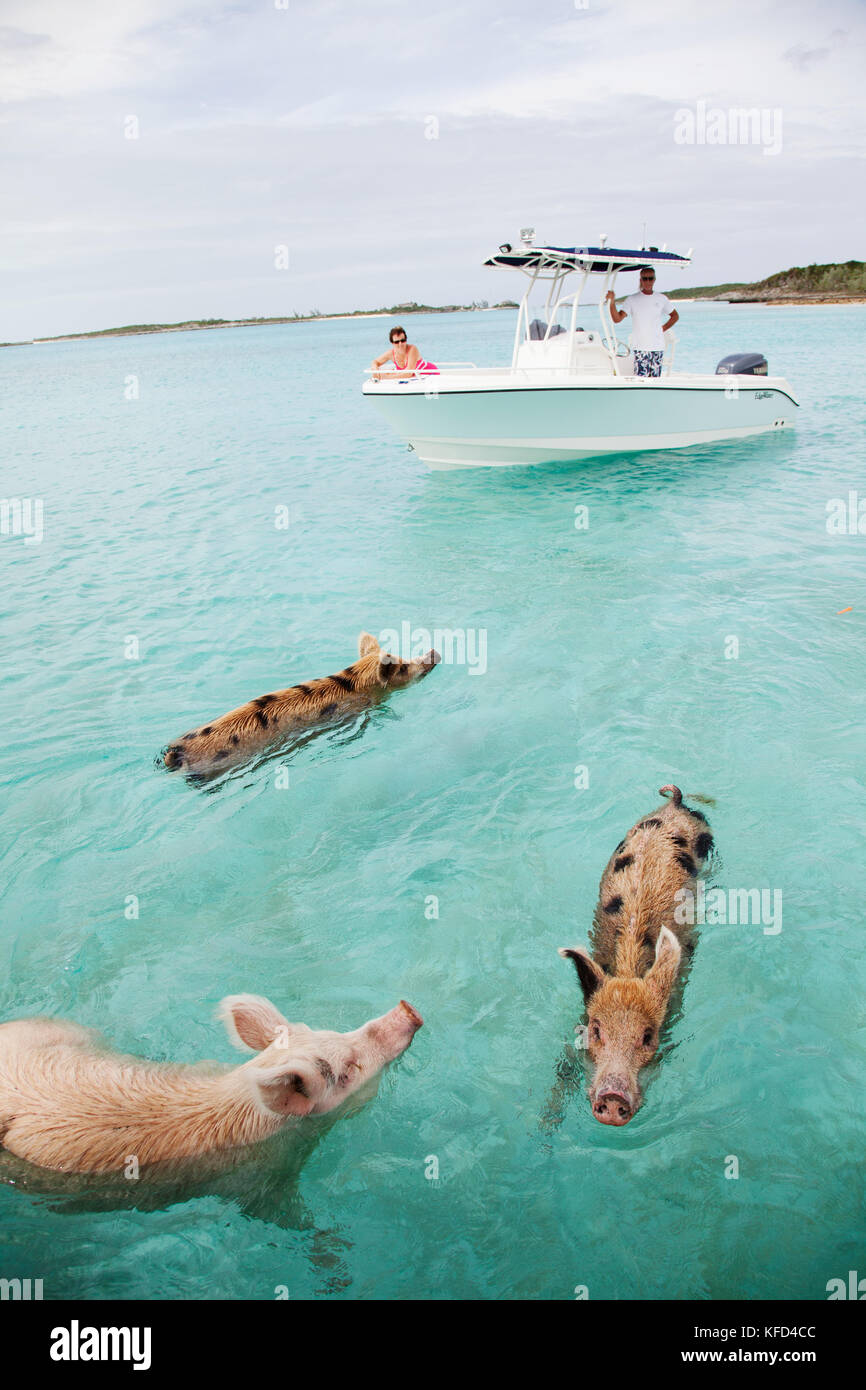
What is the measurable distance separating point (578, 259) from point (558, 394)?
8.05ft

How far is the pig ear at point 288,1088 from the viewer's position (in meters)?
2.96

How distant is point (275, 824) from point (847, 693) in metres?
5.47

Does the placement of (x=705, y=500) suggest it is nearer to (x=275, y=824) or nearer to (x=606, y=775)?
(x=606, y=775)

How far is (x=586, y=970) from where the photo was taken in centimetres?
374

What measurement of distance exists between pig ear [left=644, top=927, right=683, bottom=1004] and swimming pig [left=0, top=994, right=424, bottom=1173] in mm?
1140

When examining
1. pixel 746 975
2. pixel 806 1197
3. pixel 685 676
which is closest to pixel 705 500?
pixel 685 676

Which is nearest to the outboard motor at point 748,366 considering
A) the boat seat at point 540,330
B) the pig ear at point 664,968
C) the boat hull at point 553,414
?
the boat hull at point 553,414

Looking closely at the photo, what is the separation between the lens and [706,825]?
5266 millimetres

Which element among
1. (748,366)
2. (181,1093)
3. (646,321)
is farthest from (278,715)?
(748,366)

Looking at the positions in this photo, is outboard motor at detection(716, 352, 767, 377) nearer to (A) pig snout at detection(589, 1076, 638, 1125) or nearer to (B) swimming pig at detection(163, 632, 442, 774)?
(B) swimming pig at detection(163, 632, 442, 774)

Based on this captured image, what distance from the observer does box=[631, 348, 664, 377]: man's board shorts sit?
16156 millimetres

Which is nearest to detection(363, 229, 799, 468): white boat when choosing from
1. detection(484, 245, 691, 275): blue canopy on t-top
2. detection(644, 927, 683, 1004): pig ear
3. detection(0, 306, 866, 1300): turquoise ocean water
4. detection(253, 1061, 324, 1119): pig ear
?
detection(484, 245, 691, 275): blue canopy on t-top

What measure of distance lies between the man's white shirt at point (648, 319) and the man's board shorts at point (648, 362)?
0.06 meters

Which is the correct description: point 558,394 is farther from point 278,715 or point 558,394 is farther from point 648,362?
point 278,715
